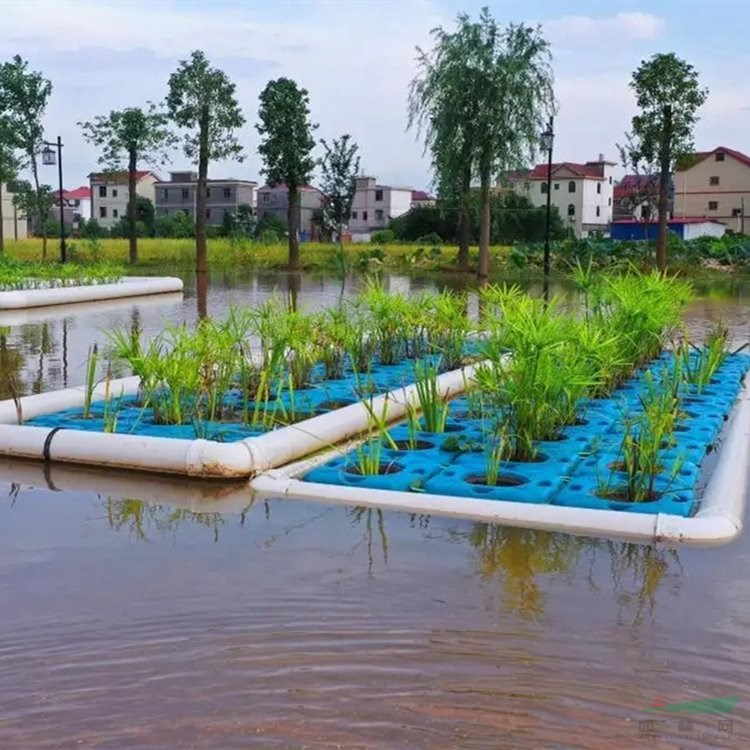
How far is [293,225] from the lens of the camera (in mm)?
28484

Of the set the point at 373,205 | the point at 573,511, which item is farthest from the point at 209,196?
the point at 573,511

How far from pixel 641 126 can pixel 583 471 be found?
22546 mm

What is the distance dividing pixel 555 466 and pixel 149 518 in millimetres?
1990

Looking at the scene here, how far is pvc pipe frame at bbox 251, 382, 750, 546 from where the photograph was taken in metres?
4.17

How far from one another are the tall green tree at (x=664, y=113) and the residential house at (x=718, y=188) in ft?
89.7

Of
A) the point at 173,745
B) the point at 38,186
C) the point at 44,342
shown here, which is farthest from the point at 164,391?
the point at 38,186

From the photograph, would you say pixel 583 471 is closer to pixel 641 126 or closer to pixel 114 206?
pixel 641 126

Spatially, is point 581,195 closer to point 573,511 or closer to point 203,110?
point 203,110

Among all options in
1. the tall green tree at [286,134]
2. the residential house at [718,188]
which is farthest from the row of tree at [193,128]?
the residential house at [718,188]

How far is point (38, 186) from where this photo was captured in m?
30.1

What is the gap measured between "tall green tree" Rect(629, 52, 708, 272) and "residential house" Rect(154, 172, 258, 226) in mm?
46634

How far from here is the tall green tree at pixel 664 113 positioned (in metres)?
25.2

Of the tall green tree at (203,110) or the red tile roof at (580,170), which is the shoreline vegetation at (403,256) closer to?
the tall green tree at (203,110)

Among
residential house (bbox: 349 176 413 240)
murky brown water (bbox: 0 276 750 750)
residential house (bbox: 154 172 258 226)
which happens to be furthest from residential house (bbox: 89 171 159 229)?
murky brown water (bbox: 0 276 750 750)
